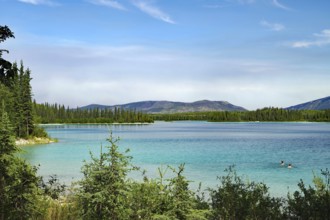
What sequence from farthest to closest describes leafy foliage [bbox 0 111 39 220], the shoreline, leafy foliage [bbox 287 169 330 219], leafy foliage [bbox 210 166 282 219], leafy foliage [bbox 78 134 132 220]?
the shoreline, leafy foliage [bbox 210 166 282 219], leafy foliage [bbox 287 169 330 219], leafy foliage [bbox 0 111 39 220], leafy foliage [bbox 78 134 132 220]

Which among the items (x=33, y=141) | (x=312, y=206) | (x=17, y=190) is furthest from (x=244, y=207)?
(x=33, y=141)

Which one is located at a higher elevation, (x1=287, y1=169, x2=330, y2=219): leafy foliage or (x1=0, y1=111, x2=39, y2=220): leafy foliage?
(x1=0, y1=111, x2=39, y2=220): leafy foliage

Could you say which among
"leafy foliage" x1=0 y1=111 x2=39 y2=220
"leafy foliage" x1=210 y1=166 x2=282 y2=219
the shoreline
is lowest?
the shoreline

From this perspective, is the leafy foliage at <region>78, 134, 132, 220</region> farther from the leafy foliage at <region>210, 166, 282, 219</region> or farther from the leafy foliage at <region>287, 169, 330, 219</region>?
the leafy foliage at <region>287, 169, 330, 219</region>

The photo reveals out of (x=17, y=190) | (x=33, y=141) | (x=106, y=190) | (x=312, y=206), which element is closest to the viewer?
(x=106, y=190)

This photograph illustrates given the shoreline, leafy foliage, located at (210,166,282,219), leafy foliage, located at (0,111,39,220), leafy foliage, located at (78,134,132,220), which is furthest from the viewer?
the shoreline

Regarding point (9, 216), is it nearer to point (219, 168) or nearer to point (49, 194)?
point (49, 194)

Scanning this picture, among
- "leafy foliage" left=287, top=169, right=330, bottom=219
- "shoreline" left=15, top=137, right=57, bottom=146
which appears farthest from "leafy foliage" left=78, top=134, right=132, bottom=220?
"shoreline" left=15, top=137, right=57, bottom=146

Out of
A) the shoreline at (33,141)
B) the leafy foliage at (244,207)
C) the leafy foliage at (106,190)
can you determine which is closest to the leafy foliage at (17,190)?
the leafy foliage at (106,190)

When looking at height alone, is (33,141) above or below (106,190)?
below

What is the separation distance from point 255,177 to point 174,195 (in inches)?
1085

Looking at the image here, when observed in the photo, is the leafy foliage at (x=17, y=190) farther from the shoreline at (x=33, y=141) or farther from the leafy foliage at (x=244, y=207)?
the shoreline at (x=33, y=141)

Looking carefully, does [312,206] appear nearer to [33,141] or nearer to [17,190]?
[17,190]

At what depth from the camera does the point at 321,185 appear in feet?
37.9
